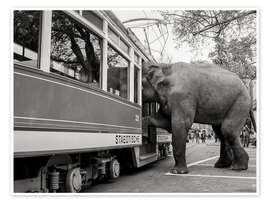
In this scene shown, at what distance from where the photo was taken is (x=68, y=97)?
14.0 feet

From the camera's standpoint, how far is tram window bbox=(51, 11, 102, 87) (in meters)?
4.19

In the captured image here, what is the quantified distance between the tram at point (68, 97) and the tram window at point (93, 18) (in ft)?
0.05

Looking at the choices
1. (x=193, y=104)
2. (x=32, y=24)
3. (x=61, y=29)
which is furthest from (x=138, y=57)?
(x=32, y=24)

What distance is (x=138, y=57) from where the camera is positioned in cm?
801

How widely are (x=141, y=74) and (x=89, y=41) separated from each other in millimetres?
3347

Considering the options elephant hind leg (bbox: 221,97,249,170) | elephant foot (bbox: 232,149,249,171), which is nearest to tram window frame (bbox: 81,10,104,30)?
elephant hind leg (bbox: 221,97,249,170)

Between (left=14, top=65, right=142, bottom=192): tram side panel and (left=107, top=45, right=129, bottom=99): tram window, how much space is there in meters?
0.25

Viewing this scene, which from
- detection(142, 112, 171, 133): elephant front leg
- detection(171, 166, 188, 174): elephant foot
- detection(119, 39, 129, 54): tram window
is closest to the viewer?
detection(119, 39, 129, 54): tram window

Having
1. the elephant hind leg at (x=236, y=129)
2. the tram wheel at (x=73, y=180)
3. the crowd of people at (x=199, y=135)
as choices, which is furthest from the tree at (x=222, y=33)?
the crowd of people at (x=199, y=135)

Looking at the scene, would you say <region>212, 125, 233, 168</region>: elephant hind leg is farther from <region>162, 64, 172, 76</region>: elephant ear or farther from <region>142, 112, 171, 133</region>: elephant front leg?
<region>162, 64, 172, 76</region>: elephant ear

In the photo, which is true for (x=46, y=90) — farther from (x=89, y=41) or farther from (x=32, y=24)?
Result: (x=89, y=41)

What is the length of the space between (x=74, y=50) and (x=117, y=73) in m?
1.72

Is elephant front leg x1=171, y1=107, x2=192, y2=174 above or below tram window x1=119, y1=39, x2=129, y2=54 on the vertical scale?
below

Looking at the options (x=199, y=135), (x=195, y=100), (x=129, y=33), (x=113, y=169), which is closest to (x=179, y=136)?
(x=195, y=100)
